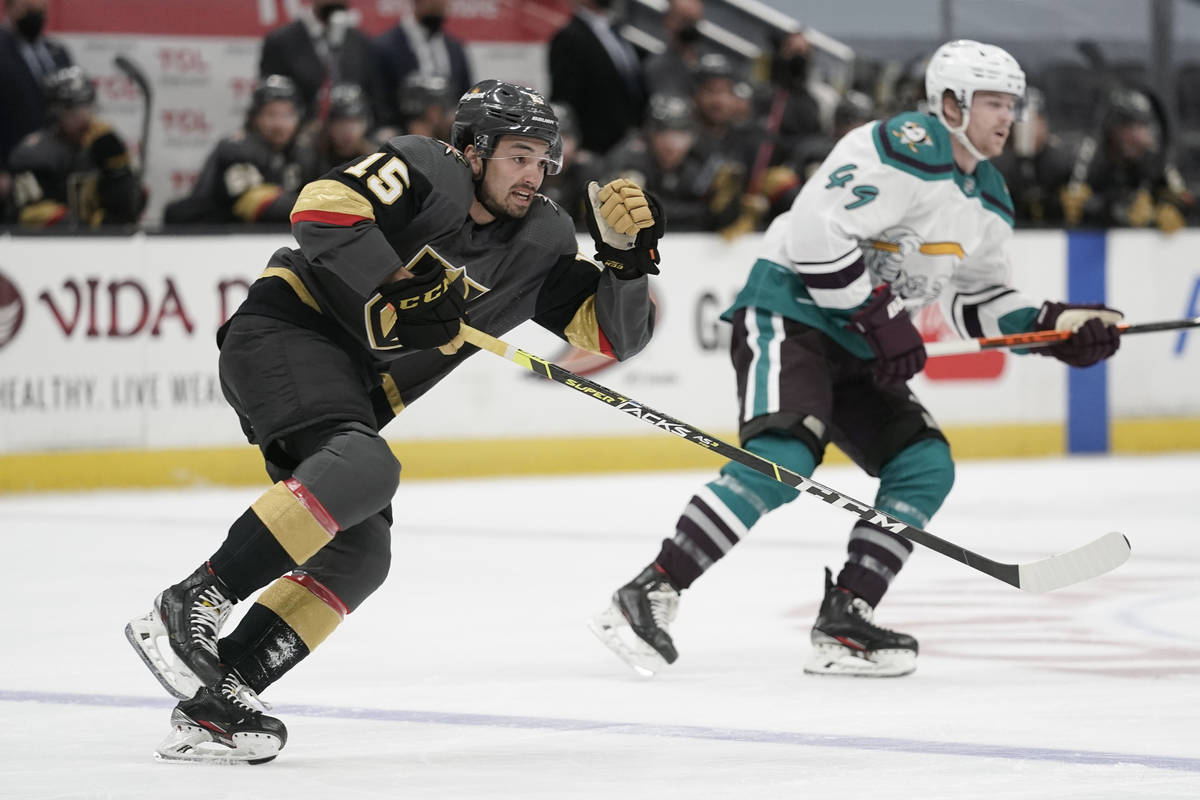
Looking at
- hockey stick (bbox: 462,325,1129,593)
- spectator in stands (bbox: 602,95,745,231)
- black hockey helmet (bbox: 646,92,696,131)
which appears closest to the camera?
hockey stick (bbox: 462,325,1129,593)

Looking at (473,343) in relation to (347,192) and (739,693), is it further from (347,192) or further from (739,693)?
(739,693)

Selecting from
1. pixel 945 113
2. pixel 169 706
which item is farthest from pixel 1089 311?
pixel 169 706

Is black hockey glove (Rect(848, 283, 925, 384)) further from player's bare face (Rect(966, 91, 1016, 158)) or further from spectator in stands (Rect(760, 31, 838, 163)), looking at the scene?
spectator in stands (Rect(760, 31, 838, 163))

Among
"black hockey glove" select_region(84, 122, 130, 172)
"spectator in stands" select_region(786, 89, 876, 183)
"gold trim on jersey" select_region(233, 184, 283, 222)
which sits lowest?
"spectator in stands" select_region(786, 89, 876, 183)

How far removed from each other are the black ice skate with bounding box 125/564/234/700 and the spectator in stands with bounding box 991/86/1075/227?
642 cm

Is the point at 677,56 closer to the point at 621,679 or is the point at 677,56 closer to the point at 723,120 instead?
the point at 723,120

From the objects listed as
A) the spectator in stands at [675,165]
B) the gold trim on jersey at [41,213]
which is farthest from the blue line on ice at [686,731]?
the spectator in stands at [675,165]

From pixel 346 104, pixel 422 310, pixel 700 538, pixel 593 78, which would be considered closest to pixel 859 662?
pixel 700 538

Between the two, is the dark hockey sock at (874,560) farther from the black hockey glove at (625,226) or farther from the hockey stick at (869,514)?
the black hockey glove at (625,226)

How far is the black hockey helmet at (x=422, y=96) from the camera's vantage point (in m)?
7.99

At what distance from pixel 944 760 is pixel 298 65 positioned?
5.95 m

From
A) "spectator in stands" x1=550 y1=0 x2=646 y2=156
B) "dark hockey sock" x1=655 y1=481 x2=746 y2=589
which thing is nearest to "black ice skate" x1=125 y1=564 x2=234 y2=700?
"dark hockey sock" x1=655 y1=481 x2=746 y2=589

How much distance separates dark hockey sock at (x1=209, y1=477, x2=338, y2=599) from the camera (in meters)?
2.96

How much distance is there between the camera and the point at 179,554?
5.69m
